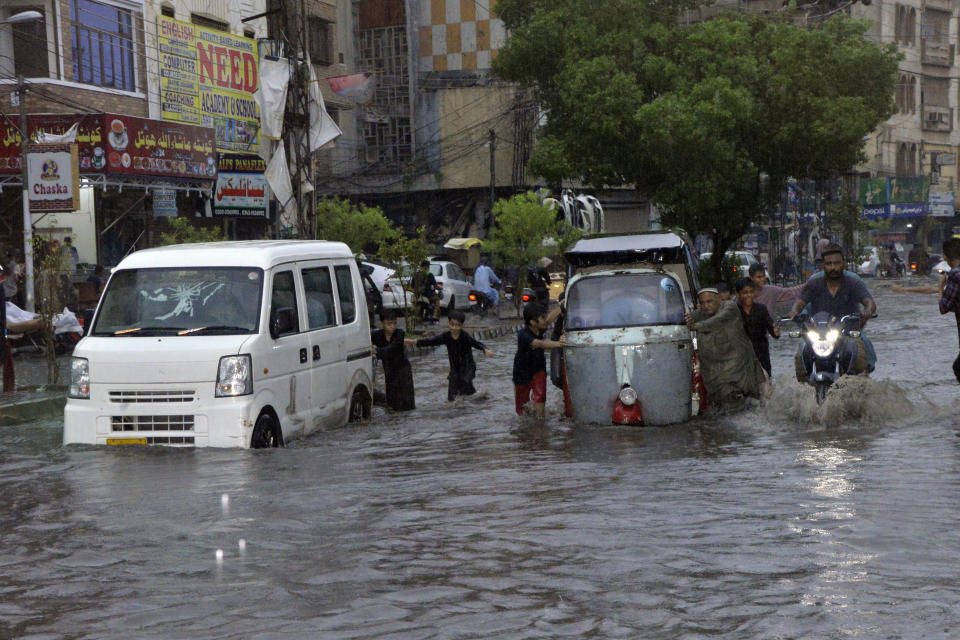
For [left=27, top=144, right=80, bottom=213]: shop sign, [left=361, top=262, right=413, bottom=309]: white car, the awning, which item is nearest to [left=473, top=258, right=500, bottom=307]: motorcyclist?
[left=361, top=262, right=413, bottom=309]: white car

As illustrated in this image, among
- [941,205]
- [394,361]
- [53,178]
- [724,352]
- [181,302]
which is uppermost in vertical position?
[53,178]

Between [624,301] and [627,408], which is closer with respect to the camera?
[627,408]

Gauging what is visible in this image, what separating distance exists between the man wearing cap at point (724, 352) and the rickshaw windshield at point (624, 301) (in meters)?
0.26

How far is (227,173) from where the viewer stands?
115 ft

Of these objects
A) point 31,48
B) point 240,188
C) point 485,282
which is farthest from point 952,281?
point 485,282

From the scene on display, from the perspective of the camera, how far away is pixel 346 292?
12.9 meters

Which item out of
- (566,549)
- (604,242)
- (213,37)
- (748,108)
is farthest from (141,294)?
(213,37)

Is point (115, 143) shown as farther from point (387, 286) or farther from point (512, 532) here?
point (512, 532)

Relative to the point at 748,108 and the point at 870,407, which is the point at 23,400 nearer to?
the point at 870,407

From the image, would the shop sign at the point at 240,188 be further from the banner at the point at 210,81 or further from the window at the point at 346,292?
the window at the point at 346,292

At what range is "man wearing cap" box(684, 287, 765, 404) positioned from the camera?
43.6 feet

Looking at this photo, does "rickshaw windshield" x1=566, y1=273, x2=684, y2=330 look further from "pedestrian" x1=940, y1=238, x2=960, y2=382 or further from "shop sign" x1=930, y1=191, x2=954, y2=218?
"shop sign" x1=930, y1=191, x2=954, y2=218

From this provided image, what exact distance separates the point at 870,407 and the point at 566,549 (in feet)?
Answer: 21.4

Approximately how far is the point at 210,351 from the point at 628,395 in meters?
4.21
